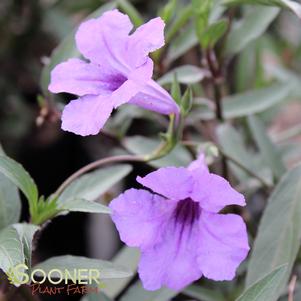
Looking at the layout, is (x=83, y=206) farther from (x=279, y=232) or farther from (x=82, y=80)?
(x=279, y=232)

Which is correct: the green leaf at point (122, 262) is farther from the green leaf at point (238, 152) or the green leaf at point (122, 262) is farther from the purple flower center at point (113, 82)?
the purple flower center at point (113, 82)

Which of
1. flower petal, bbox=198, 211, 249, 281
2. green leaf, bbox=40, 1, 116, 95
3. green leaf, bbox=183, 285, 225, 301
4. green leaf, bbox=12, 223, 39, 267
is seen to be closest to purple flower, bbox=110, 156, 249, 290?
flower petal, bbox=198, 211, 249, 281

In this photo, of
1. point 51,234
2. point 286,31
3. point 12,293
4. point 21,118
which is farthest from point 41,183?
point 12,293

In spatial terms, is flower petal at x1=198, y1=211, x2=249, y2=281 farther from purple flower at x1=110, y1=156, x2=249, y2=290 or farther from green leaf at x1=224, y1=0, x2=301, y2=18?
green leaf at x1=224, y1=0, x2=301, y2=18

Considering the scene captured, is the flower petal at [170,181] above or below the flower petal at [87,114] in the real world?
below

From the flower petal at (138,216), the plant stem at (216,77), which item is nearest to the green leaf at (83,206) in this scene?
the flower petal at (138,216)

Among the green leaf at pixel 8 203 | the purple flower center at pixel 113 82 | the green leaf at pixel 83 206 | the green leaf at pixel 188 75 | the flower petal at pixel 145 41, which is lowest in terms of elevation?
the green leaf at pixel 8 203
